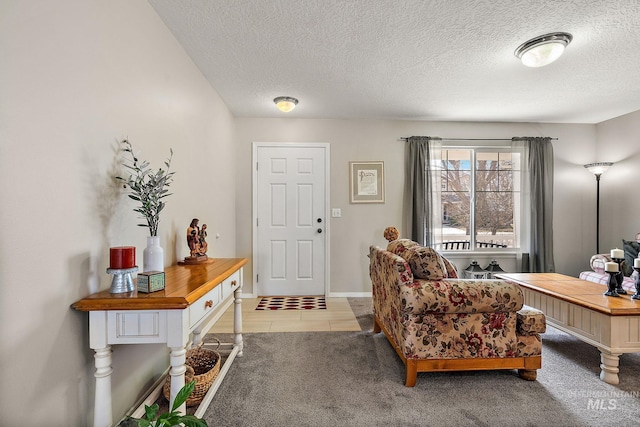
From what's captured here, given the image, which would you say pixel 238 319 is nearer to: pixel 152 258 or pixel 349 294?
pixel 152 258

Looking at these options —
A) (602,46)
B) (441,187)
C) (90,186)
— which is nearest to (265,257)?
(441,187)

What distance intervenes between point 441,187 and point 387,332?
2.50 m

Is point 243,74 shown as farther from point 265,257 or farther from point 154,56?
point 265,257

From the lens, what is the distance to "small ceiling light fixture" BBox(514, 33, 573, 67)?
2.22 meters

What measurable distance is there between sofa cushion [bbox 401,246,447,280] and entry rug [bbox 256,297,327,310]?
188 cm

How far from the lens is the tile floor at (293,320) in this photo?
2990 mm

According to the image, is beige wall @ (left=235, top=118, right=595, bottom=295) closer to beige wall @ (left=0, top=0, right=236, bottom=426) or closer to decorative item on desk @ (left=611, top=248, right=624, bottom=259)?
decorative item on desk @ (left=611, top=248, right=624, bottom=259)

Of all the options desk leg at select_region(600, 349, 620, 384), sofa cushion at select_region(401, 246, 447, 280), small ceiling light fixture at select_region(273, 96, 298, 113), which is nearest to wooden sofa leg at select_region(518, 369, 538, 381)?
desk leg at select_region(600, 349, 620, 384)

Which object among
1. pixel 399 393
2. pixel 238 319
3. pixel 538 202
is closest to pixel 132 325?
pixel 238 319

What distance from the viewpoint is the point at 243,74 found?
9.43ft

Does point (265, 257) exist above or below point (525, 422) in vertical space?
above

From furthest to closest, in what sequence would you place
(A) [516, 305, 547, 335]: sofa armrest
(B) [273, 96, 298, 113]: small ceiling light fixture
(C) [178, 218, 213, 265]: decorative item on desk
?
(B) [273, 96, 298, 113]: small ceiling light fixture < (C) [178, 218, 213, 265]: decorative item on desk < (A) [516, 305, 547, 335]: sofa armrest

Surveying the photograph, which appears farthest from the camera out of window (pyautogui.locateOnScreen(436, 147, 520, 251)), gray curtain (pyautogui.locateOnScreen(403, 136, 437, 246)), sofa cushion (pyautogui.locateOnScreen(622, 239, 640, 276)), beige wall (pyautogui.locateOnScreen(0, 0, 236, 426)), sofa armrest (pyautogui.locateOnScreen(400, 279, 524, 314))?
window (pyautogui.locateOnScreen(436, 147, 520, 251))

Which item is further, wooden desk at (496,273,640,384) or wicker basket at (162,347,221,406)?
wooden desk at (496,273,640,384)
